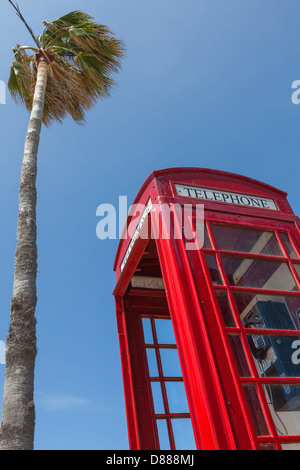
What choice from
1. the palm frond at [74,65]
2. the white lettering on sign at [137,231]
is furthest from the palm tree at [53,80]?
the white lettering on sign at [137,231]

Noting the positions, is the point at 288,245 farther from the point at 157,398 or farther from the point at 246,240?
the point at 157,398

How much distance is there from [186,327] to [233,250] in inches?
42.3

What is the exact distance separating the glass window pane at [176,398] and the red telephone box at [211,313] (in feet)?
0.05

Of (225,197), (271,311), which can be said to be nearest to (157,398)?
(271,311)

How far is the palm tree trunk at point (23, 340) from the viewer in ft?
8.36

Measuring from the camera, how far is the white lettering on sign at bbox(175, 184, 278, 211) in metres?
4.21

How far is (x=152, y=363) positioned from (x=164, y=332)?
1.55 feet

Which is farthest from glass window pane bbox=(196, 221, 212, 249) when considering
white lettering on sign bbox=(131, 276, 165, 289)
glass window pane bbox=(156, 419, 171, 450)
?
glass window pane bbox=(156, 419, 171, 450)

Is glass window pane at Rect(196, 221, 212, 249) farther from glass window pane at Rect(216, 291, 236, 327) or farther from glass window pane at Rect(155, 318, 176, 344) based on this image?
glass window pane at Rect(155, 318, 176, 344)

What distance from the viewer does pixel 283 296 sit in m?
3.65

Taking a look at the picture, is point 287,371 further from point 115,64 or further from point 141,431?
point 115,64

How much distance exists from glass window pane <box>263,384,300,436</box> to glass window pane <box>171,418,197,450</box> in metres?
1.58

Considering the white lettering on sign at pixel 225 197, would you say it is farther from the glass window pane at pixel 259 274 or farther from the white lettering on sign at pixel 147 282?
the white lettering on sign at pixel 147 282
